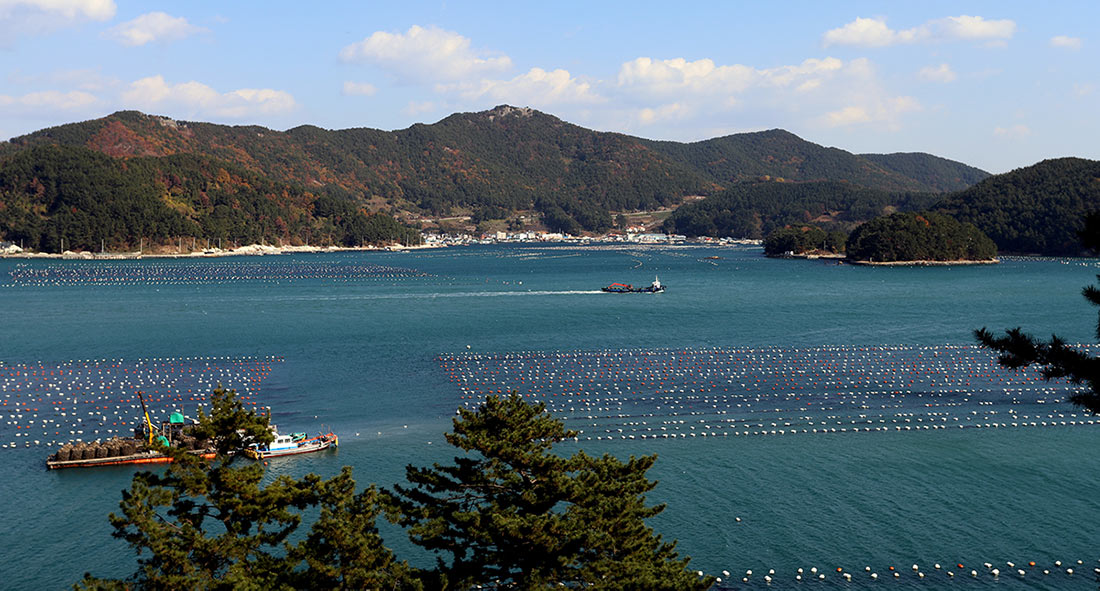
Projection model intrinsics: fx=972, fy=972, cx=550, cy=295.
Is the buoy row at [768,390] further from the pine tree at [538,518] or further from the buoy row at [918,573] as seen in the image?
the pine tree at [538,518]

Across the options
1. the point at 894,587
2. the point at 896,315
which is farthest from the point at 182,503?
the point at 896,315

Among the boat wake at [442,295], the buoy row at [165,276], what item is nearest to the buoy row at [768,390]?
the boat wake at [442,295]

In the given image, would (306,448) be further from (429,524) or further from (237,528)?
(429,524)

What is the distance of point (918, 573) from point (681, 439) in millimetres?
18669

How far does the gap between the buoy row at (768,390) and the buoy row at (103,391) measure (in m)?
16.5

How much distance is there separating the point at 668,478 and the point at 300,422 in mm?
22340

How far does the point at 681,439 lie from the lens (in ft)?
165

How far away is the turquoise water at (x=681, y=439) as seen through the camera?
116 ft

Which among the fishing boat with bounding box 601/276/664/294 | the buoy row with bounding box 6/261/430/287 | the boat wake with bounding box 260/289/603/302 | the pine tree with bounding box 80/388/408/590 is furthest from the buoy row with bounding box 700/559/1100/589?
the buoy row with bounding box 6/261/430/287

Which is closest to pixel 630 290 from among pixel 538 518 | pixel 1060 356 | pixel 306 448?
pixel 306 448

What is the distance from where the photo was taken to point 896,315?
109 m

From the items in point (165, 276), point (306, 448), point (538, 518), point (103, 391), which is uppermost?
point (165, 276)

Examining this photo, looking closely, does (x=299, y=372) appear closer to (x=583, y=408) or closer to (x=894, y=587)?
(x=583, y=408)

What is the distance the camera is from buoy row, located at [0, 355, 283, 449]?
53.0m
